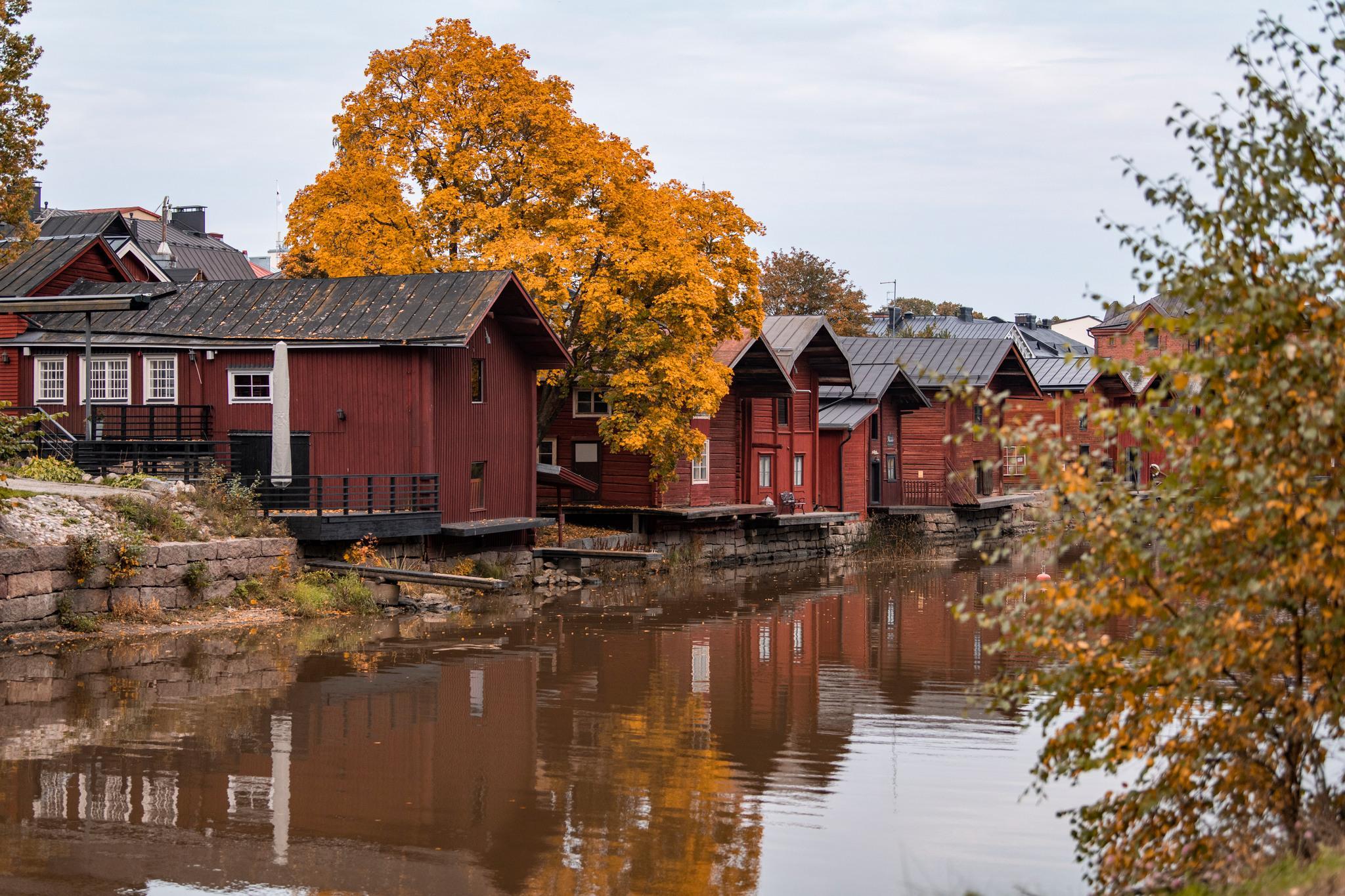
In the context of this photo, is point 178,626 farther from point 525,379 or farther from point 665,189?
point 665,189

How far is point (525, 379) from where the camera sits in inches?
1339

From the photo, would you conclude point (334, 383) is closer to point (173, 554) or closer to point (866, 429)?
point (173, 554)

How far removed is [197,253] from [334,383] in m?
50.6

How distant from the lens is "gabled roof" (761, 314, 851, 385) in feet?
149

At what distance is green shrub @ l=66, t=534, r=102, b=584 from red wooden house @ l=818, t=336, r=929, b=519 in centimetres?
3067

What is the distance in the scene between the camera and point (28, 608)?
2048cm

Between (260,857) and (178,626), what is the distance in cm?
1199

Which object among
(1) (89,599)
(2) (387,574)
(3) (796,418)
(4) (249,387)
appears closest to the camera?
(1) (89,599)

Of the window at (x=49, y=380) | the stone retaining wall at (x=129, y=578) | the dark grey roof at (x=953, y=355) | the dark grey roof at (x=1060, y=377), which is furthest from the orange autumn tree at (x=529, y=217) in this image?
the dark grey roof at (x=1060, y=377)

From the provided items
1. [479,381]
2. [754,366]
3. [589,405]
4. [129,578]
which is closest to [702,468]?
[754,366]

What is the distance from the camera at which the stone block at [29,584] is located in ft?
66.5

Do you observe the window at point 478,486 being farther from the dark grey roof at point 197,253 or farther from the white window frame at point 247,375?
the dark grey roof at point 197,253

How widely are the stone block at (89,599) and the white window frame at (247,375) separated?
30.0ft

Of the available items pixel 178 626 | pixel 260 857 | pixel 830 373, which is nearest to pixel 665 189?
pixel 830 373
